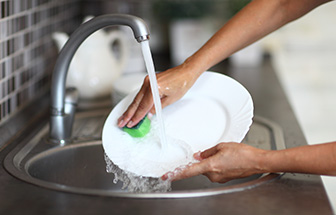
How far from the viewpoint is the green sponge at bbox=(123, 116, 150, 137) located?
1.07 meters

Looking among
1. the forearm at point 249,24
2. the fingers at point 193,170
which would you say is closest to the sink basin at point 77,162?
the fingers at point 193,170

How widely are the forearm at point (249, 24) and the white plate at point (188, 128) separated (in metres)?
0.07

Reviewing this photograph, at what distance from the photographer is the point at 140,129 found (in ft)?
3.51

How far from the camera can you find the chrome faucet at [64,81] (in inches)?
39.6

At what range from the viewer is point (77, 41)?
1.08m

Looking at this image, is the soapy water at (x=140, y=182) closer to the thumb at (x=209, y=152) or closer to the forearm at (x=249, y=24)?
the thumb at (x=209, y=152)

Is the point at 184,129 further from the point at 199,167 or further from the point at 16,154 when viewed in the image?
the point at 16,154

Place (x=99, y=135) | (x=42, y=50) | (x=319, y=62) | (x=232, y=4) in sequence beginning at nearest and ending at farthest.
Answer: (x=99, y=135), (x=42, y=50), (x=232, y=4), (x=319, y=62)

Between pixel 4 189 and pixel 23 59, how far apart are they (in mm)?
626

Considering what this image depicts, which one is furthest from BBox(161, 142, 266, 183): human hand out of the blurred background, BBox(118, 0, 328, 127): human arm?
the blurred background

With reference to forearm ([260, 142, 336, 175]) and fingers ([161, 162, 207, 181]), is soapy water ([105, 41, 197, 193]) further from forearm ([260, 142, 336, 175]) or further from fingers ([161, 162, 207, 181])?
forearm ([260, 142, 336, 175])

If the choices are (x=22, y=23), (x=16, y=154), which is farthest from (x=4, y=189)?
(x=22, y=23)

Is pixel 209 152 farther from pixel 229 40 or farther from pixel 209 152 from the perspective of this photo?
pixel 229 40

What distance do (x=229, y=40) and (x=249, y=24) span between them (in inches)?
2.5
